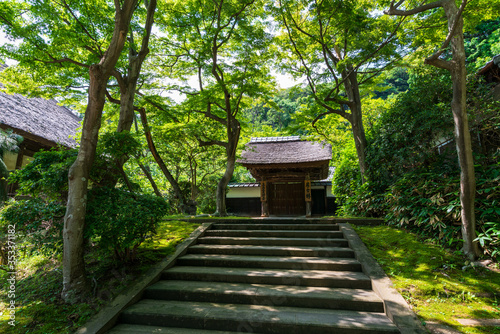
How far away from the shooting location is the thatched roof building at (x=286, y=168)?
9969mm

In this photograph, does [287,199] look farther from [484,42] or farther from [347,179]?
[484,42]

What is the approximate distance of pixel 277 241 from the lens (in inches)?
209

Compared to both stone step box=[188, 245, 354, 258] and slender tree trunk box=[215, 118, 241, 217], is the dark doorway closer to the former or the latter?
slender tree trunk box=[215, 118, 241, 217]

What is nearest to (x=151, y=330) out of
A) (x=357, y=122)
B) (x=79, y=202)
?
(x=79, y=202)

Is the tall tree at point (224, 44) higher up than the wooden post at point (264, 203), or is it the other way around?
the tall tree at point (224, 44)

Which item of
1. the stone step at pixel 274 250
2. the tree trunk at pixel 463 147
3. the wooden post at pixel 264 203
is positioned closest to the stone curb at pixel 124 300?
the stone step at pixel 274 250

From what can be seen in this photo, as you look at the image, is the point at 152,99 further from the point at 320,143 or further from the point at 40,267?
the point at 320,143

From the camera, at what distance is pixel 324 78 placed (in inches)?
323

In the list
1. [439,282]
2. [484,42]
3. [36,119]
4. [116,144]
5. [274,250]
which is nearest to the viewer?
[439,282]

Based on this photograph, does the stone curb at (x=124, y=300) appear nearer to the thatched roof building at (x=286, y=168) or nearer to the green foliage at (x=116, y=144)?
the green foliage at (x=116, y=144)

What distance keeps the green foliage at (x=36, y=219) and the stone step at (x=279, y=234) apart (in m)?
3.08

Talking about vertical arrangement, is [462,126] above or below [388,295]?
above

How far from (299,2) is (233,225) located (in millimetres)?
7142

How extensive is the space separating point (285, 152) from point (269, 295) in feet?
26.0
